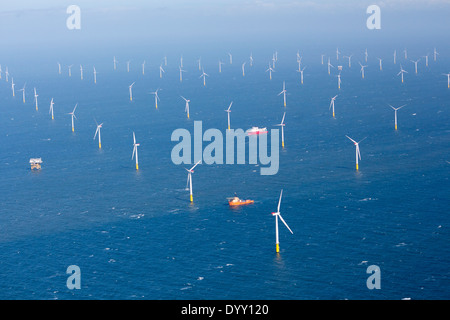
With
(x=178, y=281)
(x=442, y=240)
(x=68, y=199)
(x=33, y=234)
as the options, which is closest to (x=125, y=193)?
(x=68, y=199)

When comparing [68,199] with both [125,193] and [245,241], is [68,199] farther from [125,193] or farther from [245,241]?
[245,241]

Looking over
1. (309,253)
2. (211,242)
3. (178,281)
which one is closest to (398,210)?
(309,253)

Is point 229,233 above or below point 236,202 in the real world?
below

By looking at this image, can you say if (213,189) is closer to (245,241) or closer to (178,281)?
(245,241)

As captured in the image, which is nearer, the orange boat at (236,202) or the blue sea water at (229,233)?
the blue sea water at (229,233)

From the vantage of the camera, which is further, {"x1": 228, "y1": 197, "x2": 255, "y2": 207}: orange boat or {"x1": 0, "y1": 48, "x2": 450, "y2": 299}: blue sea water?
{"x1": 228, "y1": 197, "x2": 255, "y2": 207}: orange boat

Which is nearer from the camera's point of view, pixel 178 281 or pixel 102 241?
pixel 178 281

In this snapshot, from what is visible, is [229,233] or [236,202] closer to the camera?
[229,233]
